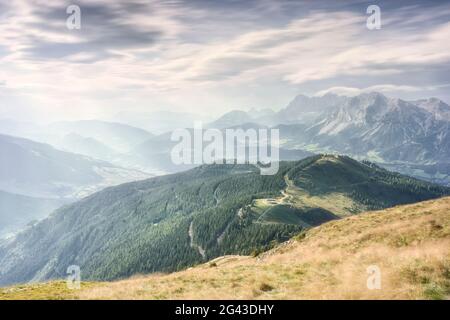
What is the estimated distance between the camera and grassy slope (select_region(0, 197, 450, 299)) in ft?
76.0

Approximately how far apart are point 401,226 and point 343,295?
2667 cm

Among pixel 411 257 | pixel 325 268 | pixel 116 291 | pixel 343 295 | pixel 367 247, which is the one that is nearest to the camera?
pixel 343 295

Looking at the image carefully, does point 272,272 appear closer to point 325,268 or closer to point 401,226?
point 325,268

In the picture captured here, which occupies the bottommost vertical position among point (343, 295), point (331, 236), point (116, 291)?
point (331, 236)

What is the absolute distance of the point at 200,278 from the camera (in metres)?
32.8

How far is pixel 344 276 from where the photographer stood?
27.3 meters

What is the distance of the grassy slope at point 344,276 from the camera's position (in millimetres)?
23156

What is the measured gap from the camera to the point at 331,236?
50.3 meters
